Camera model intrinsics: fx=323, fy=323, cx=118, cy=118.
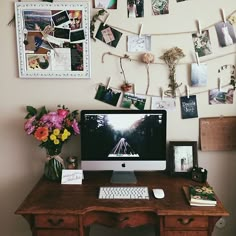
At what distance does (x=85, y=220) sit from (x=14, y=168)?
0.78 metres

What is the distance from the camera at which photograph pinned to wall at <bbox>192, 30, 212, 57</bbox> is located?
6.64 ft

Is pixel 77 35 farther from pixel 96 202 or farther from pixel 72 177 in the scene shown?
pixel 96 202

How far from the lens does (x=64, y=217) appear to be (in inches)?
65.8

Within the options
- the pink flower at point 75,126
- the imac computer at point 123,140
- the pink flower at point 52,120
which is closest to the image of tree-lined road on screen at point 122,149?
the imac computer at point 123,140

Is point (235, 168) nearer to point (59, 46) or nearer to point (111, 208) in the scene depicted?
point (111, 208)

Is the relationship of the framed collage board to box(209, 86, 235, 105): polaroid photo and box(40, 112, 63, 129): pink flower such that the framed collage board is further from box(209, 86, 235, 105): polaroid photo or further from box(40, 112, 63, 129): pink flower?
box(209, 86, 235, 105): polaroid photo

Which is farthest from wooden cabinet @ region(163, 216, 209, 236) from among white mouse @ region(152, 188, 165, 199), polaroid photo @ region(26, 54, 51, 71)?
polaroid photo @ region(26, 54, 51, 71)

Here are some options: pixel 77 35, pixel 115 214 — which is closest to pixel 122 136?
pixel 115 214

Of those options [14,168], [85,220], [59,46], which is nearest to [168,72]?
[59,46]

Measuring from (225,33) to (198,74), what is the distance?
0.30 m

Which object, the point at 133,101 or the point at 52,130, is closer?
the point at 52,130

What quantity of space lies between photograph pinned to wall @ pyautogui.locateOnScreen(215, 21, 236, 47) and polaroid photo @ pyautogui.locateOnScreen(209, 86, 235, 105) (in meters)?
0.29

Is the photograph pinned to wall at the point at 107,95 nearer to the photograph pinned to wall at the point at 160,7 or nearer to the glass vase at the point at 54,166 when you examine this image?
the glass vase at the point at 54,166

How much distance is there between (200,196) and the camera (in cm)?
172
